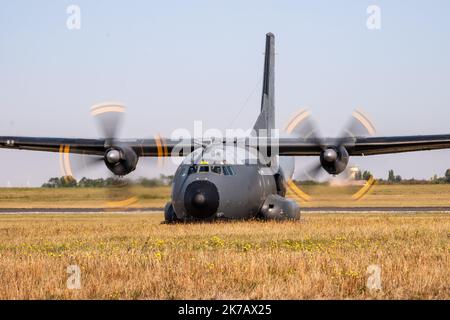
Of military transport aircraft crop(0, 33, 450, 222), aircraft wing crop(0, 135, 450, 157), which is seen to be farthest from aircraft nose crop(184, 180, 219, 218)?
aircraft wing crop(0, 135, 450, 157)

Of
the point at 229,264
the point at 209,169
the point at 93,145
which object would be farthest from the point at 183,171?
the point at 229,264

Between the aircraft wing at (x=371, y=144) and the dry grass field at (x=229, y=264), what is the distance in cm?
829

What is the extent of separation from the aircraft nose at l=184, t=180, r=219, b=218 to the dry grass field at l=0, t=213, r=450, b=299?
1970mm

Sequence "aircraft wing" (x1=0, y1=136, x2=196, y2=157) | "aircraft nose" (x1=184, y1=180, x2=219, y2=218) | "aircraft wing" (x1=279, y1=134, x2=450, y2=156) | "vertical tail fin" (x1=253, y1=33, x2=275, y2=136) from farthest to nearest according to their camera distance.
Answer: "vertical tail fin" (x1=253, y1=33, x2=275, y2=136) < "aircraft wing" (x1=0, y1=136, x2=196, y2=157) < "aircraft wing" (x1=279, y1=134, x2=450, y2=156) < "aircraft nose" (x1=184, y1=180, x2=219, y2=218)

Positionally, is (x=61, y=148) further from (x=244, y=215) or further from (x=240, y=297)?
(x=240, y=297)

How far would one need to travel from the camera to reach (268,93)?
36.1m

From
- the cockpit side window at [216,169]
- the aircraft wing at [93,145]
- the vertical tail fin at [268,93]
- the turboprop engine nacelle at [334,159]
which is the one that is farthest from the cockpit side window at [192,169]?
the vertical tail fin at [268,93]

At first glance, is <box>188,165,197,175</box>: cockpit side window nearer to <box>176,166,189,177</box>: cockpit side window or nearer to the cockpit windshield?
the cockpit windshield

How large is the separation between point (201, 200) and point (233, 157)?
11.0 feet

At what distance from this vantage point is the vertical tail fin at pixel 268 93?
1334 inches

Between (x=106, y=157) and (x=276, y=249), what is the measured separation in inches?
546

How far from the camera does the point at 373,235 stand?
21328 millimetres

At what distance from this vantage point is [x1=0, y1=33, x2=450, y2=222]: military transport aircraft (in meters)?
25.7
